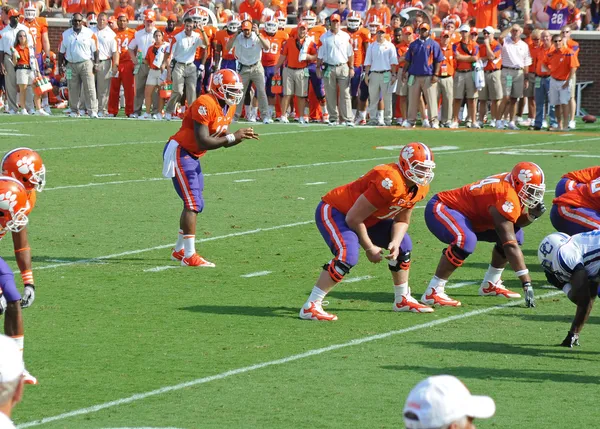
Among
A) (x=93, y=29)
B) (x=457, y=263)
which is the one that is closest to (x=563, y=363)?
(x=457, y=263)

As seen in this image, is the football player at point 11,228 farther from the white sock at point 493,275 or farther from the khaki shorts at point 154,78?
the khaki shorts at point 154,78

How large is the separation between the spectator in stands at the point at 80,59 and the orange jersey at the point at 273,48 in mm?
3368

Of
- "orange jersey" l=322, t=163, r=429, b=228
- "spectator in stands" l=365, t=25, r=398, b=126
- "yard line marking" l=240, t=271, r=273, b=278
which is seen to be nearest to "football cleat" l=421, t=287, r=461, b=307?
"orange jersey" l=322, t=163, r=429, b=228

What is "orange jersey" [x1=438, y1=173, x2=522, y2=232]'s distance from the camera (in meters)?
9.10

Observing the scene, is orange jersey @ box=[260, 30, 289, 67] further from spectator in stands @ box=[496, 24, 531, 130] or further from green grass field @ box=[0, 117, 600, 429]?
green grass field @ box=[0, 117, 600, 429]

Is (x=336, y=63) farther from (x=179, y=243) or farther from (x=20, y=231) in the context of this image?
(x=20, y=231)

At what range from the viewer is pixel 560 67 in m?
22.7

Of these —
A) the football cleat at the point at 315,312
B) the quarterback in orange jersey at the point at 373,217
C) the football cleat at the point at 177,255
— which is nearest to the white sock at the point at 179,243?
the football cleat at the point at 177,255

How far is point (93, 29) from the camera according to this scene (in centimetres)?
2550

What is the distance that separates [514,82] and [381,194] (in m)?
15.9

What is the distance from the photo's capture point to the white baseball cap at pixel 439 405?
3.27 metres

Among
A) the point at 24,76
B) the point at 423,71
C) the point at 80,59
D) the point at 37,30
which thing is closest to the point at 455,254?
the point at 423,71

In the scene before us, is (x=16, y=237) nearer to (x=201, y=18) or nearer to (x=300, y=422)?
(x=300, y=422)

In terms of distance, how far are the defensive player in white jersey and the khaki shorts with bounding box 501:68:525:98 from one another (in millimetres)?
16600
